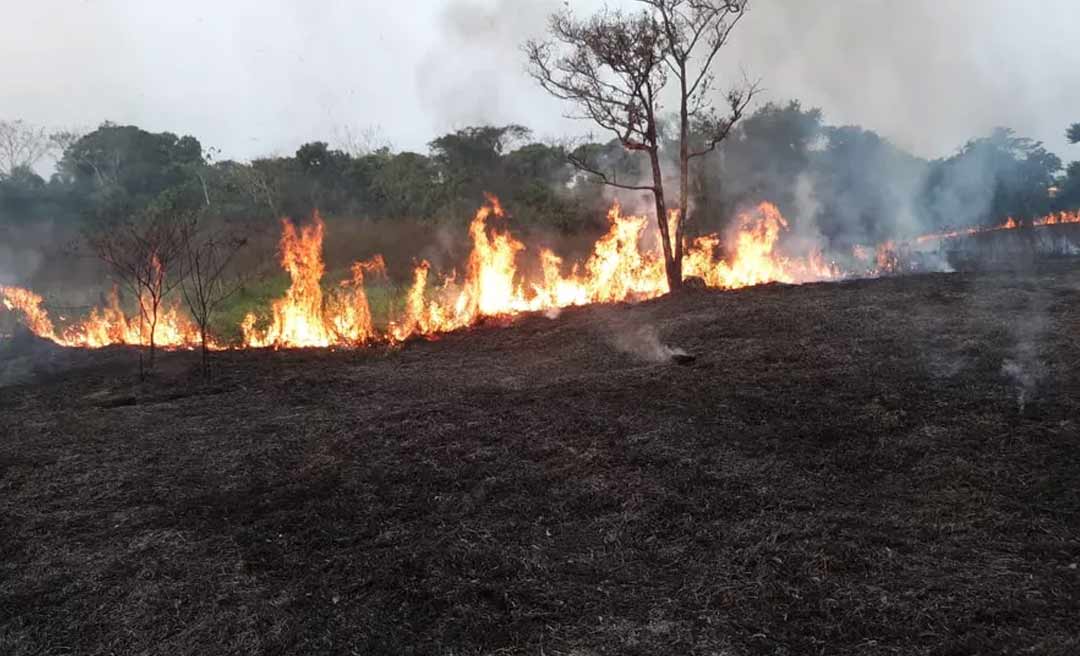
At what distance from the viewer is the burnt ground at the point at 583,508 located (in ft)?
11.2

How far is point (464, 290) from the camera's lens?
1533 cm

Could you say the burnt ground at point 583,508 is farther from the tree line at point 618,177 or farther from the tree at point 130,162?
the tree at point 130,162

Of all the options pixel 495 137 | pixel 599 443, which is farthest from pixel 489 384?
pixel 495 137

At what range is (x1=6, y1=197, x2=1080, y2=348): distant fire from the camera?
43.5ft

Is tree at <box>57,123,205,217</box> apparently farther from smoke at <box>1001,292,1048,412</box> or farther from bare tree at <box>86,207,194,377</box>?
smoke at <box>1001,292,1048,412</box>

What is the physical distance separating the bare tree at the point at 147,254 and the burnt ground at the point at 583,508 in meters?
2.67

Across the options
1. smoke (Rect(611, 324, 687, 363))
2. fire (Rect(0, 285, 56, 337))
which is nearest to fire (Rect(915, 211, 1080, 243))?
smoke (Rect(611, 324, 687, 363))

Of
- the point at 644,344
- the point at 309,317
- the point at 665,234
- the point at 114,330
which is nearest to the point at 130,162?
the point at 114,330

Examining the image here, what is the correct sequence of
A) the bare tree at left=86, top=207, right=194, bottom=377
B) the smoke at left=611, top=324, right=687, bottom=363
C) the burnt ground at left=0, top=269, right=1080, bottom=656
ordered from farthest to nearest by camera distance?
the bare tree at left=86, top=207, right=194, bottom=377 → the smoke at left=611, top=324, right=687, bottom=363 → the burnt ground at left=0, top=269, right=1080, bottom=656

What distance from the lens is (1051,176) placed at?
28.5 metres

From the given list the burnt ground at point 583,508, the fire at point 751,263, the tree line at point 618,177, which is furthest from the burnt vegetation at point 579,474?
the tree line at point 618,177

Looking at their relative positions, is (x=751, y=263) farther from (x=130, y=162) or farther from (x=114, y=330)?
(x=130, y=162)

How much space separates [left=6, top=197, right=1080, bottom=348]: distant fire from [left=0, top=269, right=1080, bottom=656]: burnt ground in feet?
13.3

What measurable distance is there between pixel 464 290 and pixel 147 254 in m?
6.51
